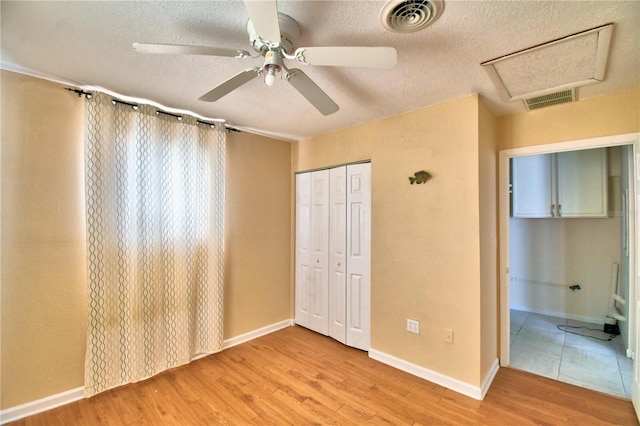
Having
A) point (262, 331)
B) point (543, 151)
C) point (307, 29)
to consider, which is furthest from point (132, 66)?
point (543, 151)

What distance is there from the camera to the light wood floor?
194 cm

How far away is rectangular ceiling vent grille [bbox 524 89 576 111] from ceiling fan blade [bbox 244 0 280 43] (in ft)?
7.37

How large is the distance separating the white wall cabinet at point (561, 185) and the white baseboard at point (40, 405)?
5221 millimetres

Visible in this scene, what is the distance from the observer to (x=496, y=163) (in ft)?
8.76

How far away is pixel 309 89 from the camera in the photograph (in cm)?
159

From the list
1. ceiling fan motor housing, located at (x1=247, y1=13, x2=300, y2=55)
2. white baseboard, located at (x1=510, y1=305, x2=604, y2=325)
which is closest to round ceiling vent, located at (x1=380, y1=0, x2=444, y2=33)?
ceiling fan motor housing, located at (x1=247, y1=13, x2=300, y2=55)

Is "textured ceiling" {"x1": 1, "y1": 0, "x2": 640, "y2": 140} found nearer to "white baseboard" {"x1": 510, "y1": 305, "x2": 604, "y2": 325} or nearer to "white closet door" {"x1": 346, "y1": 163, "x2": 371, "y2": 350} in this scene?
"white closet door" {"x1": 346, "y1": 163, "x2": 371, "y2": 350}

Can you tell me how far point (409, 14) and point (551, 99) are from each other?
1.75 m

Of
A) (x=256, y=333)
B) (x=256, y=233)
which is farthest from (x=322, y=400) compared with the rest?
(x=256, y=233)

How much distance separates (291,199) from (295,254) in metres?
0.77

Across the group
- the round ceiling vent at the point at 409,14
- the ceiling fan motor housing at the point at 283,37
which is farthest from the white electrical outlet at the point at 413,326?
the ceiling fan motor housing at the point at 283,37

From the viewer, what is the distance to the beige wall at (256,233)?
3115 mm

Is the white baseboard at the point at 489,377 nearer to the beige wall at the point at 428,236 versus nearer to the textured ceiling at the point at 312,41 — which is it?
the beige wall at the point at 428,236

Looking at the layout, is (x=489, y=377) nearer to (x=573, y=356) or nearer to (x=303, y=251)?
(x=573, y=356)
